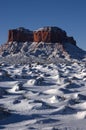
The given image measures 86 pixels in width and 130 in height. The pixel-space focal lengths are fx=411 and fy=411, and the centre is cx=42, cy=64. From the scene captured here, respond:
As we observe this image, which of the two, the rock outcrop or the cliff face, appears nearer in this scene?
the cliff face

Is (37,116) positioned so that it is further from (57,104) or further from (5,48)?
(5,48)

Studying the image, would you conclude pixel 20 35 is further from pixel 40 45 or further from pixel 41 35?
pixel 40 45

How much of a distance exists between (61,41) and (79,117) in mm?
124002

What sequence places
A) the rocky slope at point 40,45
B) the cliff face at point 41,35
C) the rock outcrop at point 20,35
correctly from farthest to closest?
the rock outcrop at point 20,35 < the cliff face at point 41,35 < the rocky slope at point 40,45

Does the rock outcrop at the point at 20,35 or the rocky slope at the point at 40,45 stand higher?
the rock outcrop at the point at 20,35

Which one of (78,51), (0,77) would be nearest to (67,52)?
(78,51)

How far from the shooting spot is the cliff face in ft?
447

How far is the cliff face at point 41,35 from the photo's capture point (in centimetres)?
13625

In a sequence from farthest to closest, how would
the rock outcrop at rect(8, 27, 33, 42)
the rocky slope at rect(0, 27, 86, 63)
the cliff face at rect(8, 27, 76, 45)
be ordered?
the rock outcrop at rect(8, 27, 33, 42)
the cliff face at rect(8, 27, 76, 45)
the rocky slope at rect(0, 27, 86, 63)

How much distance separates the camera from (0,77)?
92.4 feet

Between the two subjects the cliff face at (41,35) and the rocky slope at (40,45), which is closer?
the rocky slope at (40,45)

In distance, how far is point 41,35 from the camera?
13988 cm

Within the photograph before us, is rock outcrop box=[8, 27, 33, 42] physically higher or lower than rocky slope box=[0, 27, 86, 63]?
higher

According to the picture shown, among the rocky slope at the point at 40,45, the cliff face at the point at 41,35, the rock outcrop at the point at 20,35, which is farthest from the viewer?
the rock outcrop at the point at 20,35
